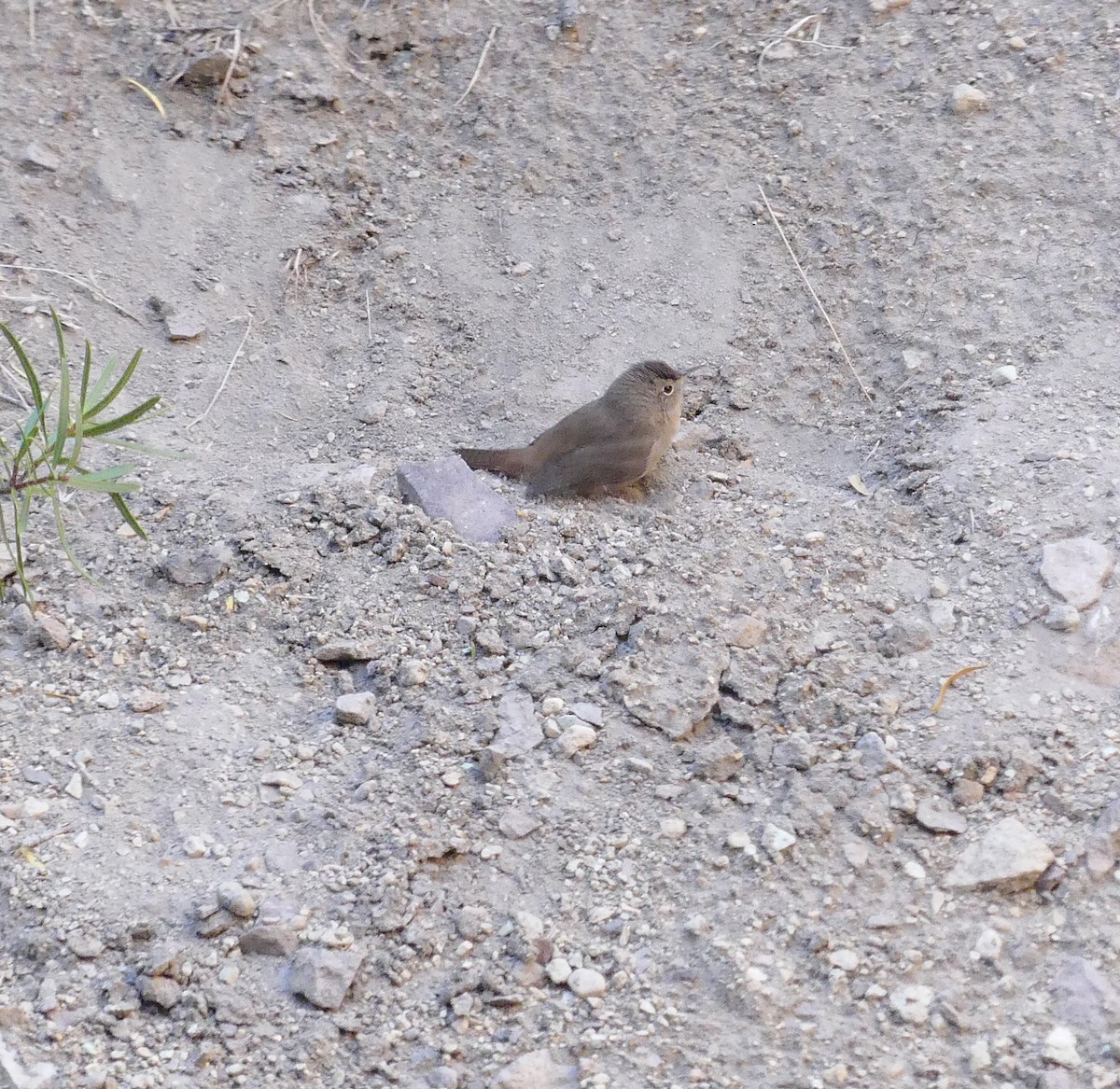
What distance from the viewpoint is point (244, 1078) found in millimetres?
3207

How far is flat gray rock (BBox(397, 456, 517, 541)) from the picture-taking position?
4.93m

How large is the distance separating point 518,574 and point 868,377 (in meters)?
1.92

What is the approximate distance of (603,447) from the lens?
17.4 feet

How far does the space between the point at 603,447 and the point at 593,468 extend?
11cm

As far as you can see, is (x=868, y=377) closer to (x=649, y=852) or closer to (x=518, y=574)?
(x=518, y=574)

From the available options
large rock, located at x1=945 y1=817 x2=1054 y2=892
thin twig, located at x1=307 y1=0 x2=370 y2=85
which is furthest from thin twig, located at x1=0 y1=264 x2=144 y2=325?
large rock, located at x1=945 y1=817 x2=1054 y2=892

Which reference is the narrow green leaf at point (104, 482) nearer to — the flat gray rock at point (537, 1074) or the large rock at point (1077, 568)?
the flat gray rock at point (537, 1074)

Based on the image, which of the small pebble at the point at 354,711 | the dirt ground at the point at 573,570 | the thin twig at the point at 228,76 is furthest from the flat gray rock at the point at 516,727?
the thin twig at the point at 228,76

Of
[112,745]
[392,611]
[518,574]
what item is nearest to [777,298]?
[518,574]

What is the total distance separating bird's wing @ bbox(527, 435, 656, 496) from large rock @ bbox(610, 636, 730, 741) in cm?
122

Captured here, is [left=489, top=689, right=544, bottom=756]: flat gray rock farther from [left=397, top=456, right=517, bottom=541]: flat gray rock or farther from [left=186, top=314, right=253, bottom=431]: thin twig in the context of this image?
[left=186, top=314, right=253, bottom=431]: thin twig

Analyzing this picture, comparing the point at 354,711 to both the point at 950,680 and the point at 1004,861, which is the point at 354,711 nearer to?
the point at 950,680

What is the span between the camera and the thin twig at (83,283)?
5.87 metres

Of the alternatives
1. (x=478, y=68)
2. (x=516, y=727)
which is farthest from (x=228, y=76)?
(x=516, y=727)
